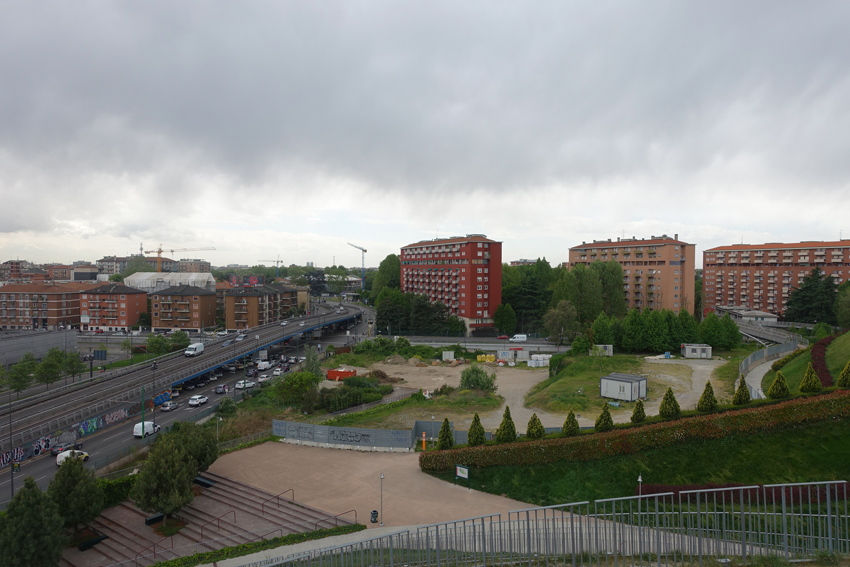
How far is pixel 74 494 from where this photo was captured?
1669cm

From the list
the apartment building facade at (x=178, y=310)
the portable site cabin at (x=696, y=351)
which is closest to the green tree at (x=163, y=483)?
the portable site cabin at (x=696, y=351)

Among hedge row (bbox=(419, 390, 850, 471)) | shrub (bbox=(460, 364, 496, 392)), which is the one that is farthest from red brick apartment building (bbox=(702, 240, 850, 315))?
hedge row (bbox=(419, 390, 850, 471))

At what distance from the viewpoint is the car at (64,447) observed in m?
28.2

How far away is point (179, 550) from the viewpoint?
16469 millimetres

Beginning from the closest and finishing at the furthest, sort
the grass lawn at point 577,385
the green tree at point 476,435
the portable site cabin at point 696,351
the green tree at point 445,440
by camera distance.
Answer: the green tree at point 476,435 → the green tree at point 445,440 → the grass lawn at point 577,385 → the portable site cabin at point 696,351

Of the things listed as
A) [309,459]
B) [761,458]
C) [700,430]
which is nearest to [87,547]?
[309,459]

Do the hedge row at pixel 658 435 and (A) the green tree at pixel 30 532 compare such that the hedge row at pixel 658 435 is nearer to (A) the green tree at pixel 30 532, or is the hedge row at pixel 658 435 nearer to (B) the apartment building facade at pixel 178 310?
(A) the green tree at pixel 30 532

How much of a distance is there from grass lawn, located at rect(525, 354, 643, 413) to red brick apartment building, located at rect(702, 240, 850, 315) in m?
48.3

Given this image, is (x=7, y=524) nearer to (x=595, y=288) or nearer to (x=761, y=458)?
(x=761, y=458)

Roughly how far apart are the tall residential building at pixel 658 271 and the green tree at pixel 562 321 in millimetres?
19711

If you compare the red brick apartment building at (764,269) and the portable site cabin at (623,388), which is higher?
the red brick apartment building at (764,269)

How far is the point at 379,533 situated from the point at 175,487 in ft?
25.6

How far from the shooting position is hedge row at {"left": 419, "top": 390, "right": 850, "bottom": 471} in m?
18.6

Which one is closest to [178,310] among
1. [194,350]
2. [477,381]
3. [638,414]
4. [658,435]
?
[194,350]
